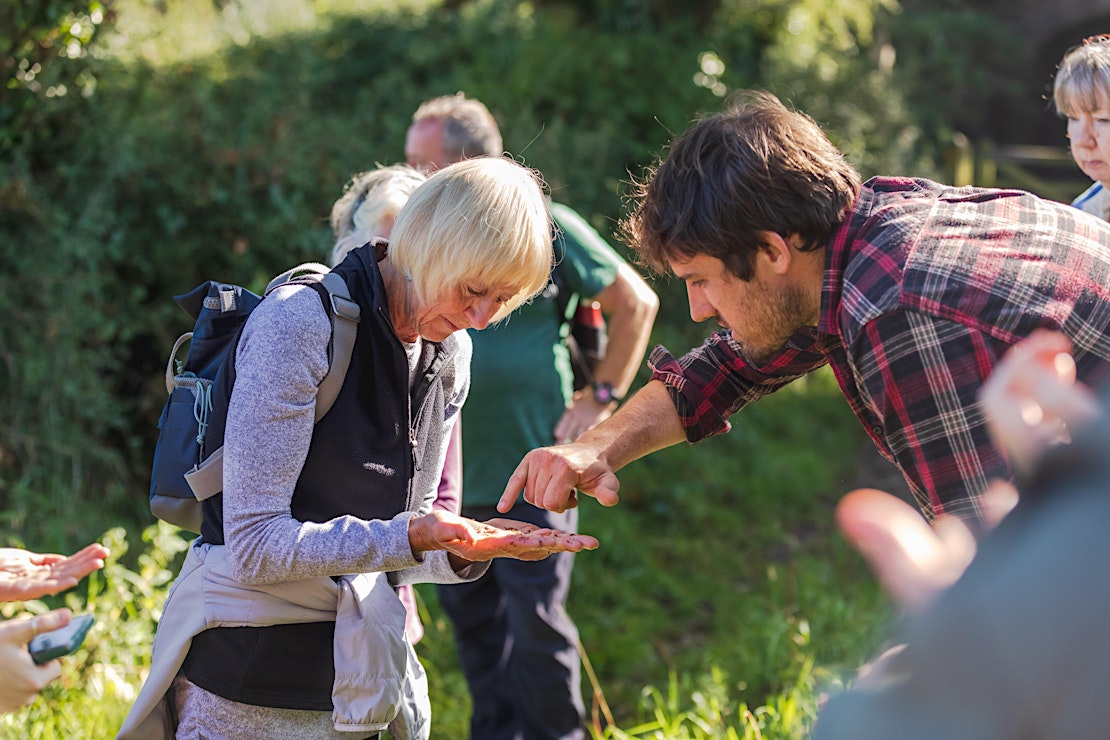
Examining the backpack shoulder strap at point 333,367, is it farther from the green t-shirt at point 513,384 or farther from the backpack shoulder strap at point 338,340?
the green t-shirt at point 513,384

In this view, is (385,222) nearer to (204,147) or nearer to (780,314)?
(780,314)

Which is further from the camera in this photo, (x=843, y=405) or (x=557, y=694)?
(x=843, y=405)

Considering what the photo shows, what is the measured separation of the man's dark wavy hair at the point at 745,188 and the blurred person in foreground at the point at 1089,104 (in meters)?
1.00

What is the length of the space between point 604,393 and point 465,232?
184 cm

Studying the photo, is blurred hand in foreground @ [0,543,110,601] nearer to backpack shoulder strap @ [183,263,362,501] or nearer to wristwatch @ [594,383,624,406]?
backpack shoulder strap @ [183,263,362,501]

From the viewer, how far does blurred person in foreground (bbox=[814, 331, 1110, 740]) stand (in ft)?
3.40

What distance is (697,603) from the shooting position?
5707 millimetres

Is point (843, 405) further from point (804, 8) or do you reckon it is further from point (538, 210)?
point (538, 210)

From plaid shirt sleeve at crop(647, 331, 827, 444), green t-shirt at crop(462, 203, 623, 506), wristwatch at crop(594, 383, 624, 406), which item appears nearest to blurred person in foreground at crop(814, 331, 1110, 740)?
plaid shirt sleeve at crop(647, 331, 827, 444)

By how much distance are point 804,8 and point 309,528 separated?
7.50m

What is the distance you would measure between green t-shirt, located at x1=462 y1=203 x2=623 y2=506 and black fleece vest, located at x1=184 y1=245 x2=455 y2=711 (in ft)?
4.88

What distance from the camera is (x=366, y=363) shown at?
2.18 m

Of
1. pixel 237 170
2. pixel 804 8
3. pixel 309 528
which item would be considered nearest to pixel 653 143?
pixel 804 8

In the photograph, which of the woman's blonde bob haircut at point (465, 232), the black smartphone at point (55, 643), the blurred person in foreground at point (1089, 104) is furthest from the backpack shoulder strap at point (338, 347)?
the blurred person in foreground at point (1089, 104)
